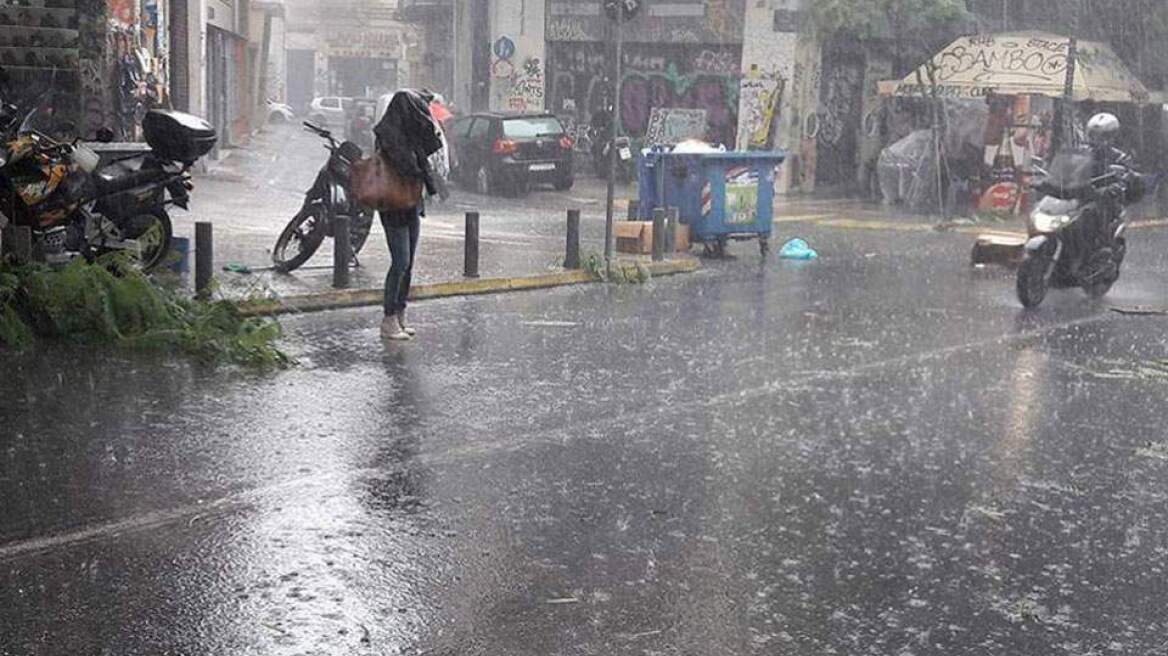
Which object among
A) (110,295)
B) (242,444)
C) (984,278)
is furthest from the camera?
(984,278)

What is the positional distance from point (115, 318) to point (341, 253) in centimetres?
306

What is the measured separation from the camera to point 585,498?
6.18m

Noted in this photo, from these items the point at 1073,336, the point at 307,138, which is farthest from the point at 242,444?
the point at 307,138

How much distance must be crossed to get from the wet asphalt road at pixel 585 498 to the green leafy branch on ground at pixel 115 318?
0.27 metres

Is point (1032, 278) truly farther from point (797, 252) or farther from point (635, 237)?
point (635, 237)

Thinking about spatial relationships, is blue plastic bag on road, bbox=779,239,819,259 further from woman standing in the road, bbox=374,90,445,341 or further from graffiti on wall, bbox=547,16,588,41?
graffiti on wall, bbox=547,16,588,41

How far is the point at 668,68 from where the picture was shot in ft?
103

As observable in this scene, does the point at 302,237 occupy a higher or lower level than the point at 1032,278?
higher

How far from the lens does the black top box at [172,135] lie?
1126 cm

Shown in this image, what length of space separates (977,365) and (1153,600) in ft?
16.4

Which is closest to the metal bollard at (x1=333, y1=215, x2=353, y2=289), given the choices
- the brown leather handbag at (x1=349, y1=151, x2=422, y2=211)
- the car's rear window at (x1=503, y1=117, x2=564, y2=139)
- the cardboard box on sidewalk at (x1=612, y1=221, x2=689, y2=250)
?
the brown leather handbag at (x1=349, y1=151, x2=422, y2=211)

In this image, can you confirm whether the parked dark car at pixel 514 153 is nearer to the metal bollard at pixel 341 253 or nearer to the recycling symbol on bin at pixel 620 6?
the recycling symbol on bin at pixel 620 6

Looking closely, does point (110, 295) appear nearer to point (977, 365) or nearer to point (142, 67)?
point (977, 365)

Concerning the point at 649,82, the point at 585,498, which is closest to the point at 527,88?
the point at 649,82
